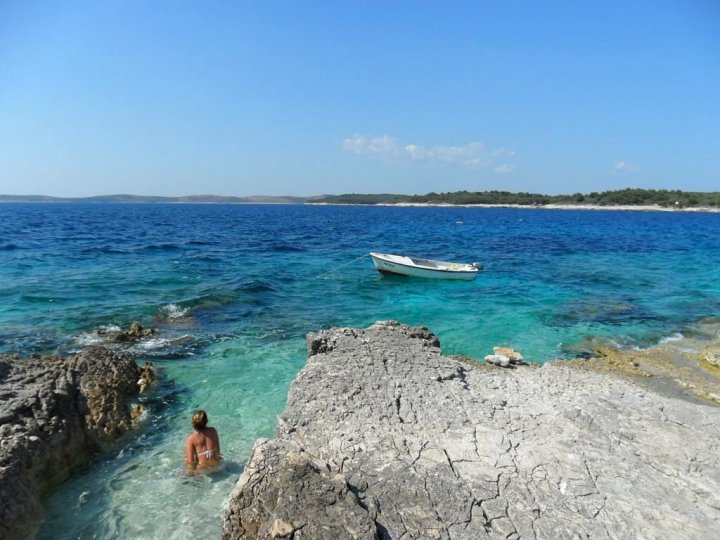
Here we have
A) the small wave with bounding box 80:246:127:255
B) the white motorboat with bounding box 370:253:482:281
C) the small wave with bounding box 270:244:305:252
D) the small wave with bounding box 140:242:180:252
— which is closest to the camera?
the white motorboat with bounding box 370:253:482:281

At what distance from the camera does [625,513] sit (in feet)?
18.4

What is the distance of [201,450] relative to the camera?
297 inches

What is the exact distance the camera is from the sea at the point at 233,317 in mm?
7219

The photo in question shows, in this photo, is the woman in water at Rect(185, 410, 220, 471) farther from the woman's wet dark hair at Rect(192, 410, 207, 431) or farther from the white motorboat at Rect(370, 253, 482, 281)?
the white motorboat at Rect(370, 253, 482, 281)

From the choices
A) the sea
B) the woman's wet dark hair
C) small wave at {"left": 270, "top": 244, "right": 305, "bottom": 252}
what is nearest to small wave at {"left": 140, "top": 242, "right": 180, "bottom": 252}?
the sea

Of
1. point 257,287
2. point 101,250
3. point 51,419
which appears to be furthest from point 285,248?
point 51,419

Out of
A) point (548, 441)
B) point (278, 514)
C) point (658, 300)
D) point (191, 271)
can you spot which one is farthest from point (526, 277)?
point (278, 514)

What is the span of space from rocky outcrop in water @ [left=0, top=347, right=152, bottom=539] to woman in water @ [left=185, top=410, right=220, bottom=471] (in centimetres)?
202

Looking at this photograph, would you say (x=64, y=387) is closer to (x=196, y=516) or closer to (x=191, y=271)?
(x=196, y=516)

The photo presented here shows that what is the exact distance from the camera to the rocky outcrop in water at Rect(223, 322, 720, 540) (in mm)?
5133

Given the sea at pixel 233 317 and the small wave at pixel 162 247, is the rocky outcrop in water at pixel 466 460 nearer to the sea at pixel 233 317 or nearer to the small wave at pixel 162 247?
the sea at pixel 233 317

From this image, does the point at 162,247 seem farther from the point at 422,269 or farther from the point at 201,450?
the point at 201,450

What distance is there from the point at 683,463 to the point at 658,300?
1726cm

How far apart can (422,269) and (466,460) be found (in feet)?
65.4
